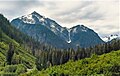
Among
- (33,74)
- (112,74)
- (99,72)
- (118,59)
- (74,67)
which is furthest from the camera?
(33,74)

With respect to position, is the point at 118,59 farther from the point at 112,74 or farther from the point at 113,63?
the point at 112,74

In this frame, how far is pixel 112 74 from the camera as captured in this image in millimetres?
149500

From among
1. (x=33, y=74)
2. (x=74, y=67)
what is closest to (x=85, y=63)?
(x=74, y=67)

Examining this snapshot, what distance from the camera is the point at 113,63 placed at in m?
166

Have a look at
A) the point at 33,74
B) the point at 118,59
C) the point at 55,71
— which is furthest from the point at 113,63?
the point at 33,74

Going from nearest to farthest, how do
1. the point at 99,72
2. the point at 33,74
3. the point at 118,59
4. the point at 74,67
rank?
the point at 99,72, the point at 118,59, the point at 74,67, the point at 33,74

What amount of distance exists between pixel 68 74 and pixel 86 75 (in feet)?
42.6

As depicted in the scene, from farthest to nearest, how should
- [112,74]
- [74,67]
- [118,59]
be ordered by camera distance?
1. [74,67]
2. [118,59]
3. [112,74]

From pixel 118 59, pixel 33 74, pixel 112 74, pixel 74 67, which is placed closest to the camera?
pixel 112 74

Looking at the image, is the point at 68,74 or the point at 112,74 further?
the point at 68,74

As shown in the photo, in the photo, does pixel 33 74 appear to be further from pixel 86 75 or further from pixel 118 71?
pixel 118 71

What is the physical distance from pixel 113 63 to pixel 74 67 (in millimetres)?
28758

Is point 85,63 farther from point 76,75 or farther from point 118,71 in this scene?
point 118,71

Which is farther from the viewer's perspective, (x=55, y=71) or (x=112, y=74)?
(x=55, y=71)
